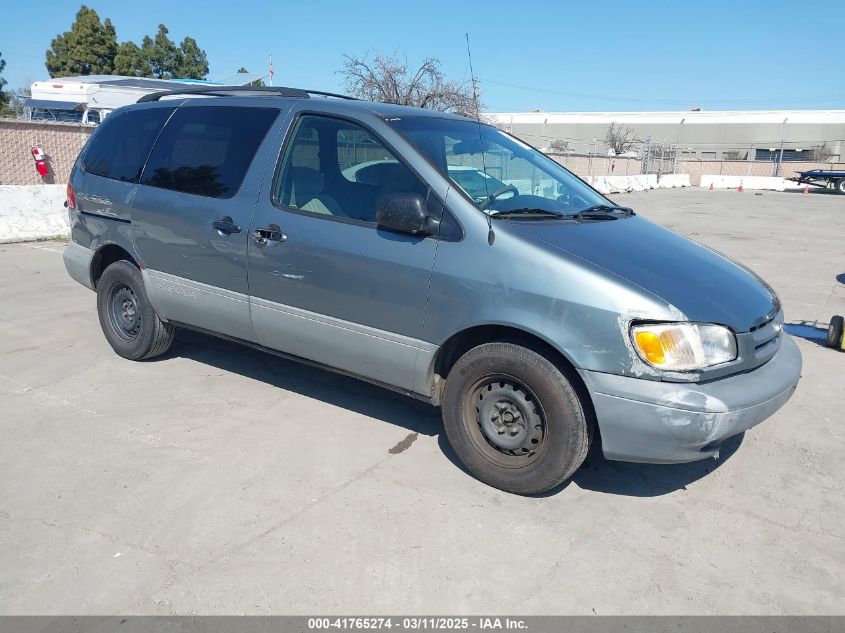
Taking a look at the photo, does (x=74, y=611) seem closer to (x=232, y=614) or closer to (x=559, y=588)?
(x=232, y=614)

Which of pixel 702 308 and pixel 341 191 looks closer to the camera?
pixel 702 308

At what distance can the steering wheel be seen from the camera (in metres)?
3.68

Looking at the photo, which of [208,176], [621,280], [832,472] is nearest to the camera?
[621,280]

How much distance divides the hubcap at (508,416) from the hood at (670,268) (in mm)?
756

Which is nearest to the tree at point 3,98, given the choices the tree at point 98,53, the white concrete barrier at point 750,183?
the tree at point 98,53

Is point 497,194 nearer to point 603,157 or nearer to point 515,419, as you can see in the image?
point 515,419

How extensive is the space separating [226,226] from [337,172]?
830 millimetres

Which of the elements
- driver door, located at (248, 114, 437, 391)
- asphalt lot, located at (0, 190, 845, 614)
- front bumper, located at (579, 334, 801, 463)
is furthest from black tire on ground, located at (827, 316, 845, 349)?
driver door, located at (248, 114, 437, 391)

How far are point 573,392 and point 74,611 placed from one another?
2.31 meters

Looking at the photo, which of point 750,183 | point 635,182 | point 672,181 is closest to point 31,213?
point 635,182

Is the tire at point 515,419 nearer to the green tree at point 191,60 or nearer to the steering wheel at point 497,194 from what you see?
the steering wheel at point 497,194

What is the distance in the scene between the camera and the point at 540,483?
3.43 metres

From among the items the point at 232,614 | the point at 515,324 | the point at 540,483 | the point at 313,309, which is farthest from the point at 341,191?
the point at 232,614

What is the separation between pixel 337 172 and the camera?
13.4 ft
